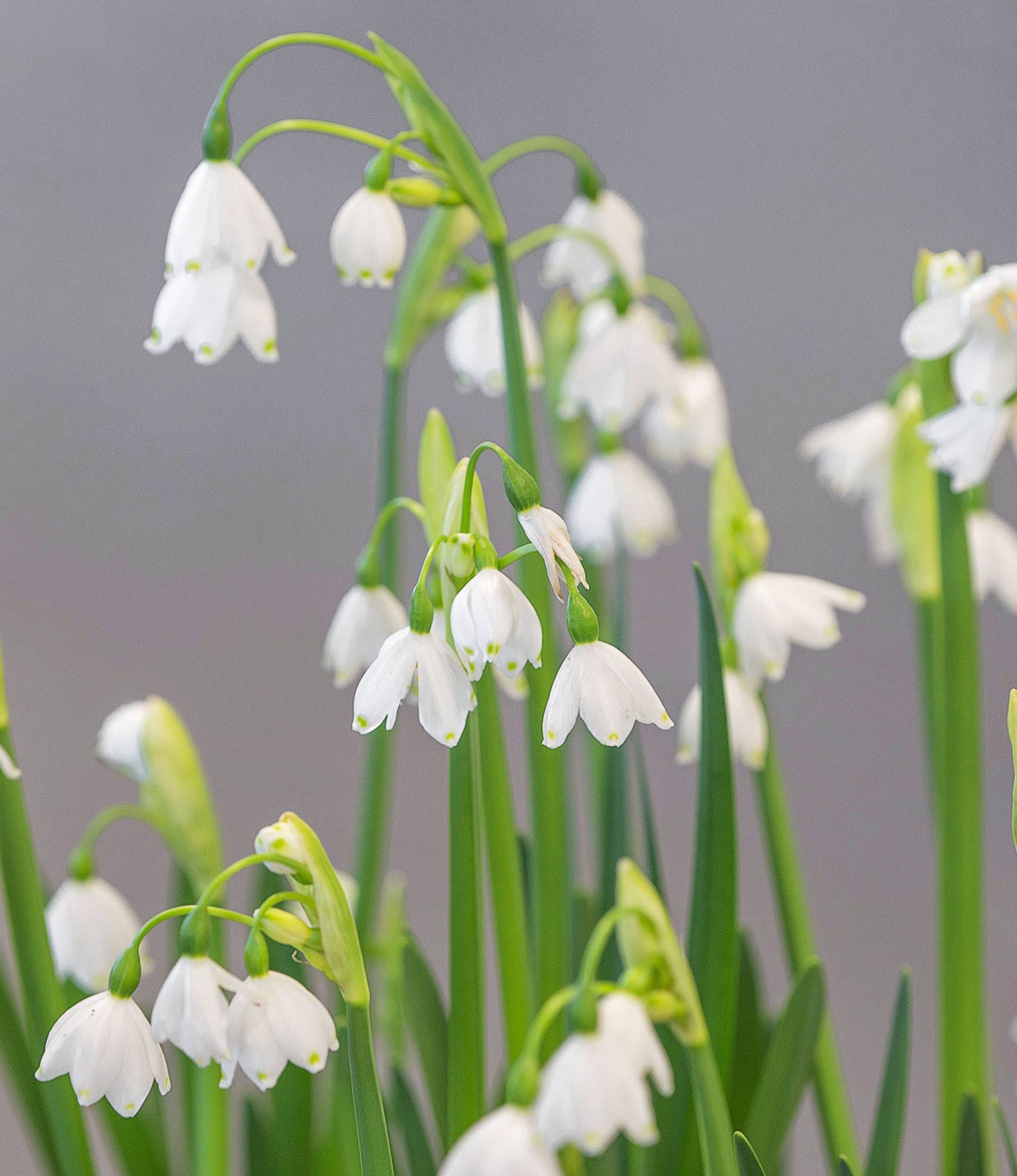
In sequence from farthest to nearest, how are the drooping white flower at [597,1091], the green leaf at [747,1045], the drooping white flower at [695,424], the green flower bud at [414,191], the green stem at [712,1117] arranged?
the drooping white flower at [695,424] < the green leaf at [747,1045] < the green flower bud at [414,191] < the green stem at [712,1117] < the drooping white flower at [597,1091]

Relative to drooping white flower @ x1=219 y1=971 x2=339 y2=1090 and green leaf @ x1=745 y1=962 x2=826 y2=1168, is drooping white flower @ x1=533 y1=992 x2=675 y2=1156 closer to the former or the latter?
drooping white flower @ x1=219 y1=971 x2=339 y2=1090

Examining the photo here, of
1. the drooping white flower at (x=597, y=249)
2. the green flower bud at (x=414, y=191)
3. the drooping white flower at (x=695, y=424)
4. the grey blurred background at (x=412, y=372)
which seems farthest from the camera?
the grey blurred background at (x=412, y=372)

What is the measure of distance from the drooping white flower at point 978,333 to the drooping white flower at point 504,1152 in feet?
1.51

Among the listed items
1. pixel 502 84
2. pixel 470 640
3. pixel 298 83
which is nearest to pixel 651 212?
pixel 502 84

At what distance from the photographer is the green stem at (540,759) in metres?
0.74

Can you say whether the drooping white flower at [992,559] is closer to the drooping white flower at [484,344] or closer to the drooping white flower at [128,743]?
the drooping white flower at [484,344]

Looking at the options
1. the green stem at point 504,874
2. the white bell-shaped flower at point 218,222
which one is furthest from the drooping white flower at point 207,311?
the green stem at point 504,874

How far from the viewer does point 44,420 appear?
4.61 feet

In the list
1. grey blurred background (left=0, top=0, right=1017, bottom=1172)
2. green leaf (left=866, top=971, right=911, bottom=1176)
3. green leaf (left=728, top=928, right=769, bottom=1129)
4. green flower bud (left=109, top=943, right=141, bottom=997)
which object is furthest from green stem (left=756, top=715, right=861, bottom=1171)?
grey blurred background (left=0, top=0, right=1017, bottom=1172)

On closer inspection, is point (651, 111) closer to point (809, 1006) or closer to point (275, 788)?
point (275, 788)

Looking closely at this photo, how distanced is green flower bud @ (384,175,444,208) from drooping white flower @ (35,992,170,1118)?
44 centimetres

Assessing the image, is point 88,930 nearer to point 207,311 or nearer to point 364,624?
→ point 364,624

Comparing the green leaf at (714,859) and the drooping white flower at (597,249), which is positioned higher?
the drooping white flower at (597,249)

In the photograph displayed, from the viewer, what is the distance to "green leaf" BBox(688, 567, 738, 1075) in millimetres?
651
